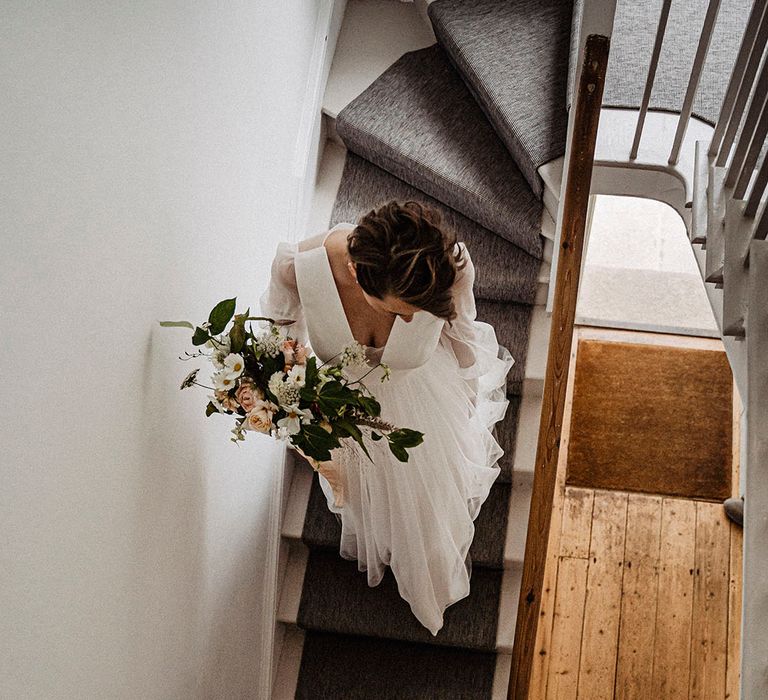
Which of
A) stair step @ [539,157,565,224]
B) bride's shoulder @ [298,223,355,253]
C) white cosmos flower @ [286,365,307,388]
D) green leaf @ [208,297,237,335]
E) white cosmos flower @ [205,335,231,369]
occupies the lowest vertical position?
white cosmos flower @ [286,365,307,388]

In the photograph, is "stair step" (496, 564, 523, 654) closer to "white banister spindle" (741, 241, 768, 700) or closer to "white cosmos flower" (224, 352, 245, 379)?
"white banister spindle" (741, 241, 768, 700)

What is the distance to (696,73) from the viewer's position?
2.48m

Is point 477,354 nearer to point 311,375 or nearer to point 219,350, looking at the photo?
point 311,375

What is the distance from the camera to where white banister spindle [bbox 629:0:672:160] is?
240 centimetres

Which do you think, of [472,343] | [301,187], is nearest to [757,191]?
[472,343]

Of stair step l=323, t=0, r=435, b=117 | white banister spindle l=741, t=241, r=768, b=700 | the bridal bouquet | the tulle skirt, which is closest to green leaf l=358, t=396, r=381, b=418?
the bridal bouquet

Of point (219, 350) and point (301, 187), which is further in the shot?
point (301, 187)

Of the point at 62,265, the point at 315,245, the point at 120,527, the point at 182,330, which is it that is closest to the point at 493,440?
the point at 315,245

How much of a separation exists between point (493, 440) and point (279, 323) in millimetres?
976

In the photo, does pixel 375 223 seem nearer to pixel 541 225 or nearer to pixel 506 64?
pixel 541 225

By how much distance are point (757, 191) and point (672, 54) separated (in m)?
1.08

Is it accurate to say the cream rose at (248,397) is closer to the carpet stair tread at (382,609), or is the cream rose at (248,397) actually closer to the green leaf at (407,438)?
the green leaf at (407,438)

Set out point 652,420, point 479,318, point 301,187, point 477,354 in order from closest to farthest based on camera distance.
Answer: point 477,354 → point 301,187 → point 479,318 → point 652,420

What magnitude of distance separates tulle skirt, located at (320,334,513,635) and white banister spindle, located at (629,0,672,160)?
2.88 feet
